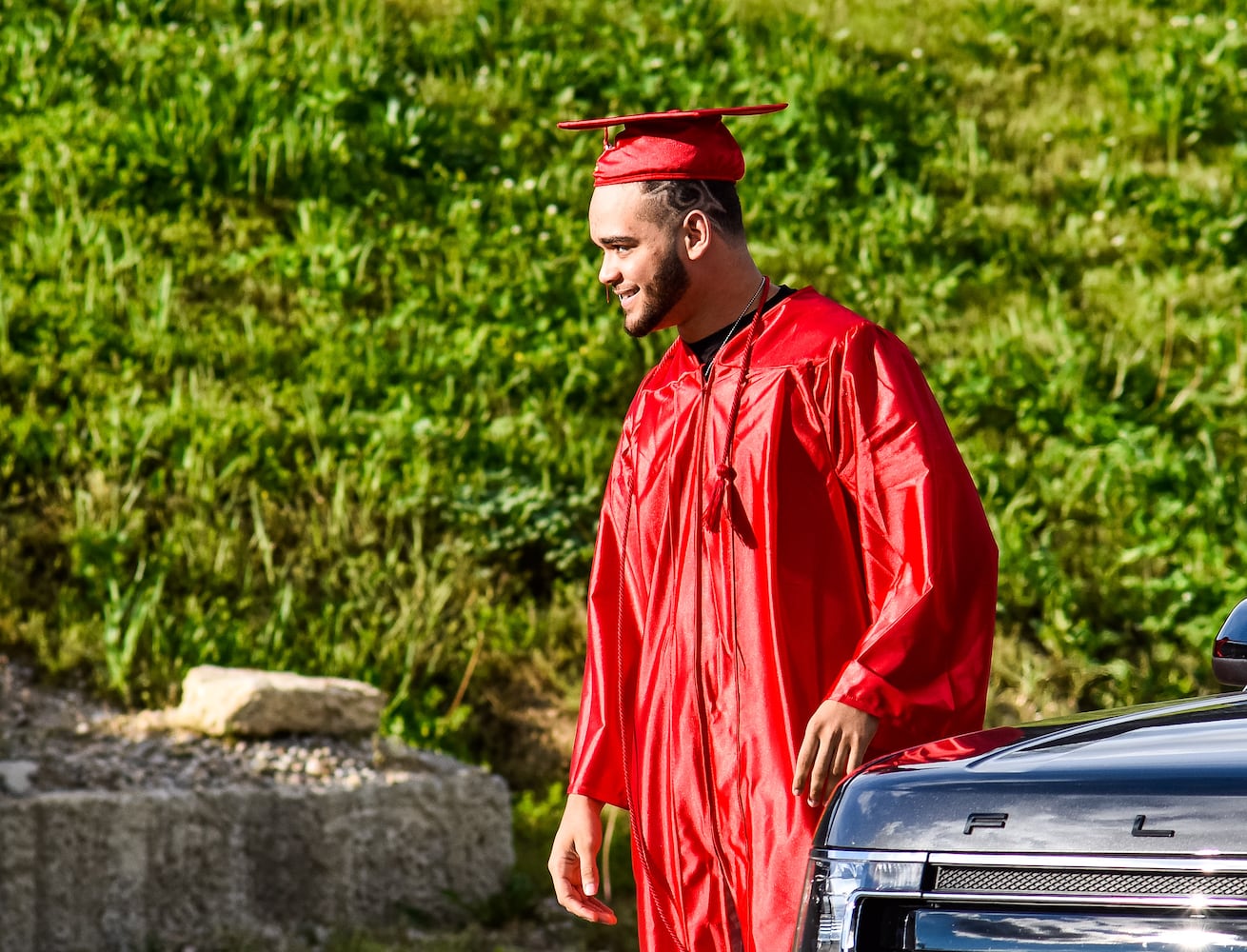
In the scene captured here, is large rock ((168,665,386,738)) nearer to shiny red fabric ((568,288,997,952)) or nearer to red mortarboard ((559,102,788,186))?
shiny red fabric ((568,288,997,952))

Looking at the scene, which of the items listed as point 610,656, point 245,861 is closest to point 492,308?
point 245,861

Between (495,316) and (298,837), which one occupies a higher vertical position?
(495,316)

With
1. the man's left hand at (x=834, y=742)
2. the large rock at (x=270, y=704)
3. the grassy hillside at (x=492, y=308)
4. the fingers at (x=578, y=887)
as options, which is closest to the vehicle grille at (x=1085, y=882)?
the man's left hand at (x=834, y=742)

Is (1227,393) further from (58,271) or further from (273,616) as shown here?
(58,271)

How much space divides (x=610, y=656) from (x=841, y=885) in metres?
0.97

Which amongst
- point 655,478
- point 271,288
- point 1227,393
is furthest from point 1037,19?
point 655,478

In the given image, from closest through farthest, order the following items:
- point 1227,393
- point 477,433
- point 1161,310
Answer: point 477,433, point 1227,393, point 1161,310

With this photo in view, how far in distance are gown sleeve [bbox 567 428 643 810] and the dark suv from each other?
0.82m

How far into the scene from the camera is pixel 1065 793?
1.75 m

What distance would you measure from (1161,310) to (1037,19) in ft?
12.5

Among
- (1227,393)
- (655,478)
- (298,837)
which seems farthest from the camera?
(1227,393)

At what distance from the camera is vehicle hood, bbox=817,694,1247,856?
5.42 ft

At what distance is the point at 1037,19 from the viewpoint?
11023 millimetres

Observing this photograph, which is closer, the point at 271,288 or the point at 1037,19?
the point at 271,288
